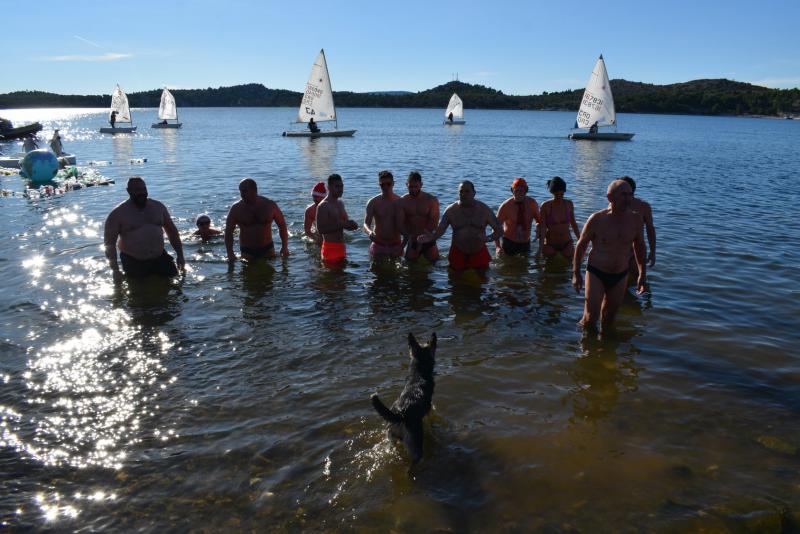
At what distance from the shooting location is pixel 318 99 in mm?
43406

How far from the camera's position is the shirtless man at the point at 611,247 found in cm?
634

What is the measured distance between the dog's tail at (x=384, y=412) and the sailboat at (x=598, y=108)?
44.6 m

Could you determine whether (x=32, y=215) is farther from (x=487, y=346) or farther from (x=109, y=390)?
(x=487, y=346)

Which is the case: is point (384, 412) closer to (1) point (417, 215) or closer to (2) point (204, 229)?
(1) point (417, 215)

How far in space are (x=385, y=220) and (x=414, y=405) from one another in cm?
566

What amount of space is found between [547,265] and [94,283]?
820cm

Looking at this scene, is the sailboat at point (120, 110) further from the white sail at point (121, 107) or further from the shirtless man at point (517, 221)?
the shirtless man at point (517, 221)

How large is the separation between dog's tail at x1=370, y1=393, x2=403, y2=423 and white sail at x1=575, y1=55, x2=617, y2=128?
4452 cm

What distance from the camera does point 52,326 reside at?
7.17 metres

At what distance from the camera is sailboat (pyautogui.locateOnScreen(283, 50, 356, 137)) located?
41.8 meters

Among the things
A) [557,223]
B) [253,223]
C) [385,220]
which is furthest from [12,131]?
[557,223]

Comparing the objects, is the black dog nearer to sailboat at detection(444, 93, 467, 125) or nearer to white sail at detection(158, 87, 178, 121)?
white sail at detection(158, 87, 178, 121)

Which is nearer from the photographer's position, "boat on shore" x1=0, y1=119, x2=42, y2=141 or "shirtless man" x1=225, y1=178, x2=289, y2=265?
"shirtless man" x1=225, y1=178, x2=289, y2=265

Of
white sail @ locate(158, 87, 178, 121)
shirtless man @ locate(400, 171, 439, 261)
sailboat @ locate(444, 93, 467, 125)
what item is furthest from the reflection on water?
sailboat @ locate(444, 93, 467, 125)
